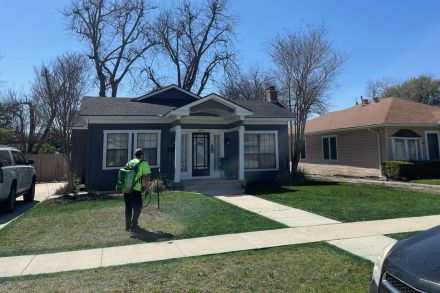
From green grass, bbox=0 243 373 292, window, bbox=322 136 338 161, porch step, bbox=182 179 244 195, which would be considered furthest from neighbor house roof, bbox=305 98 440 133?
green grass, bbox=0 243 373 292

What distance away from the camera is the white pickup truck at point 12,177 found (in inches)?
408

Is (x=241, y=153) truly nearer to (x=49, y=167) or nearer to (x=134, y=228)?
(x=134, y=228)

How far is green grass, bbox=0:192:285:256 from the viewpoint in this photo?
23.4 feet

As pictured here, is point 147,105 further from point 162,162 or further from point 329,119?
point 329,119

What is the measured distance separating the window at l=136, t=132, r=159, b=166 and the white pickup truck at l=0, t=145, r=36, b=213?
475 cm

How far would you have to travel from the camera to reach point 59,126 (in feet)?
48.9

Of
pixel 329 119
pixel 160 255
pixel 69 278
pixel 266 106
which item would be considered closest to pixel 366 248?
pixel 160 255

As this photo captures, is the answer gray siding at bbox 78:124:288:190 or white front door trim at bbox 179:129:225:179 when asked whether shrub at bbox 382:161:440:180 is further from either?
white front door trim at bbox 179:129:225:179

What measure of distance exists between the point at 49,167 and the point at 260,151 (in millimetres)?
14033

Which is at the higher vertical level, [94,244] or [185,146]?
[185,146]

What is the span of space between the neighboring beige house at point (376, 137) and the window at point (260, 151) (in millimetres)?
6348

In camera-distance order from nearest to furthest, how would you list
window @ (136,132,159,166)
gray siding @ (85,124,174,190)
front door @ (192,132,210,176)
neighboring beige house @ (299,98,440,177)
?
1. gray siding @ (85,124,174,190)
2. window @ (136,132,159,166)
3. front door @ (192,132,210,176)
4. neighboring beige house @ (299,98,440,177)

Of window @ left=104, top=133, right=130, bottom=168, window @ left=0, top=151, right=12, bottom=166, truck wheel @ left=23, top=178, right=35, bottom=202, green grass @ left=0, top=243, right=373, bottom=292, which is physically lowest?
green grass @ left=0, top=243, right=373, bottom=292

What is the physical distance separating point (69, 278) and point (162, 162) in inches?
455
